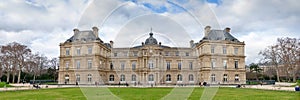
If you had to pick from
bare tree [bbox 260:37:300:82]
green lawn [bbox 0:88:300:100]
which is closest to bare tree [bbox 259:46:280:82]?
bare tree [bbox 260:37:300:82]

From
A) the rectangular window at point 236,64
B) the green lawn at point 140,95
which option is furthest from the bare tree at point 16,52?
the rectangular window at point 236,64

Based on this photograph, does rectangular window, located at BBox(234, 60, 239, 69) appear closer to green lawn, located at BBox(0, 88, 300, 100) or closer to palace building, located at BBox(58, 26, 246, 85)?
palace building, located at BBox(58, 26, 246, 85)

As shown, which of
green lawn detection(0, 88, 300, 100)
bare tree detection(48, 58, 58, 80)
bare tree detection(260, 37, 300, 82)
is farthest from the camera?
bare tree detection(48, 58, 58, 80)

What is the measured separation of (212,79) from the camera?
1930 inches

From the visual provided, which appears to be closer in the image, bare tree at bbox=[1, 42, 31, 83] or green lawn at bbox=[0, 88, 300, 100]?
green lawn at bbox=[0, 88, 300, 100]

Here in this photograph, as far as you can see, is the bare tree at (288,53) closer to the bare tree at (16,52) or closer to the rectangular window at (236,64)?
the rectangular window at (236,64)

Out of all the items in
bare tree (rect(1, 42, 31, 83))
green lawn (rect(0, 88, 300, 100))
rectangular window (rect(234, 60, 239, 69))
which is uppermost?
bare tree (rect(1, 42, 31, 83))

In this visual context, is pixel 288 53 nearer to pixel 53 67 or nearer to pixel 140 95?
pixel 140 95

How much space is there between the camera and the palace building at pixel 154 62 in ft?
161

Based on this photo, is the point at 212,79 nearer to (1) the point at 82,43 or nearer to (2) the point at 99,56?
(2) the point at 99,56

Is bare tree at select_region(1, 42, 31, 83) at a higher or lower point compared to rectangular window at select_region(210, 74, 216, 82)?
higher

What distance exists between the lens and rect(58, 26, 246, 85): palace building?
4919 cm

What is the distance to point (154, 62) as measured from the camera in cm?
5241

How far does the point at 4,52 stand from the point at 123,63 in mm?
20915
